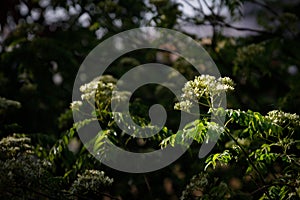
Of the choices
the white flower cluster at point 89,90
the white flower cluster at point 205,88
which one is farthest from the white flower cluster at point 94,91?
the white flower cluster at point 205,88

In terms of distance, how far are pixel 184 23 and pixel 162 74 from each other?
0.68m

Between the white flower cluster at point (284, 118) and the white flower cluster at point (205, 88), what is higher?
the white flower cluster at point (205, 88)

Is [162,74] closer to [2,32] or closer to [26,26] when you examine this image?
[26,26]

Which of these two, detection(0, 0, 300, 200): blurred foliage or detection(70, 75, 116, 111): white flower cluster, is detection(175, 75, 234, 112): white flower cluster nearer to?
detection(0, 0, 300, 200): blurred foliage

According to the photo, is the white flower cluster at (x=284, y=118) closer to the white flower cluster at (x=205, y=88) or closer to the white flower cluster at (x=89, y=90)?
the white flower cluster at (x=205, y=88)

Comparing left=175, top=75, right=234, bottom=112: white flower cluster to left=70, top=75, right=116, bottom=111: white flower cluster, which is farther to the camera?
left=70, top=75, right=116, bottom=111: white flower cluster

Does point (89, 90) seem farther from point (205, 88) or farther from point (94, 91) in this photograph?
point (205, 88)

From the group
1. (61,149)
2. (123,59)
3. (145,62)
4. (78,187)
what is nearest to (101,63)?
(123,59)

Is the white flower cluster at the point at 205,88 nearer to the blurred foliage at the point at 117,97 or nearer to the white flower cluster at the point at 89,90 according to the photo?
the blurred foliage at the point at 117,97

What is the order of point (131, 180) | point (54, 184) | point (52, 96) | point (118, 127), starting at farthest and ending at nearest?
1. point (52, 96)
2. point (131, 180)
3. point (118, 127)
4. point (54, 184)

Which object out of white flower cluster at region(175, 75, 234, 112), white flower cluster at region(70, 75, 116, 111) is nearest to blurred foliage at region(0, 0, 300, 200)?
white flower cluster at region(70, 75, 116, 111)

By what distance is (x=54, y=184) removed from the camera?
2.71 meters

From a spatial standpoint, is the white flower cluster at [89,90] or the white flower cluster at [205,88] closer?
the white flower cluster at [205,88]

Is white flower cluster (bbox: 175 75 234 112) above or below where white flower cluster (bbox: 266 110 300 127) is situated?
above
